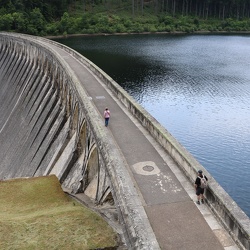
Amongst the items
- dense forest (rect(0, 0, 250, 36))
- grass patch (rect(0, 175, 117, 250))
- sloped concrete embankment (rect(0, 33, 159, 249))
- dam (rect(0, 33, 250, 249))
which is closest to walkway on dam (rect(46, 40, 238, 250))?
dam (rect(0, 33, 250, 249))

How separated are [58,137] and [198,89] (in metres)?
36.3

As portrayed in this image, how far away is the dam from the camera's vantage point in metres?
14.0

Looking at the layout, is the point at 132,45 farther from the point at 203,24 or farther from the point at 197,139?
the point at 197,139

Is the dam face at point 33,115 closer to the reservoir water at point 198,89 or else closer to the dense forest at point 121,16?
the reservoir water at point 198,89

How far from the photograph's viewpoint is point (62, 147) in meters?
32.2

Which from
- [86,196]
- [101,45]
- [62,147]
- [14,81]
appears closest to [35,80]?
[14,81]

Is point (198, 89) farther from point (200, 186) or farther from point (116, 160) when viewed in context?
point (200, 186)

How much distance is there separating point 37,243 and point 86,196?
20.7 ft

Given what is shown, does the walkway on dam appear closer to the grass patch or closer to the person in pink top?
the person in pink top

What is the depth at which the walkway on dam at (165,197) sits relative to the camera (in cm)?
1360

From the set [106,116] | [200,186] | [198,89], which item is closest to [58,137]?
[106,116]

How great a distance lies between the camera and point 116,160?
1869 centimetres

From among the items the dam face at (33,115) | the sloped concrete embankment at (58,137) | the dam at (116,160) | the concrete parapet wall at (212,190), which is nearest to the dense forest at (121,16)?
the sloped concrete embankment at (58,137)

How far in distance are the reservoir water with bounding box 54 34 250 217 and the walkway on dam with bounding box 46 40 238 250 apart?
13490 millimetres
